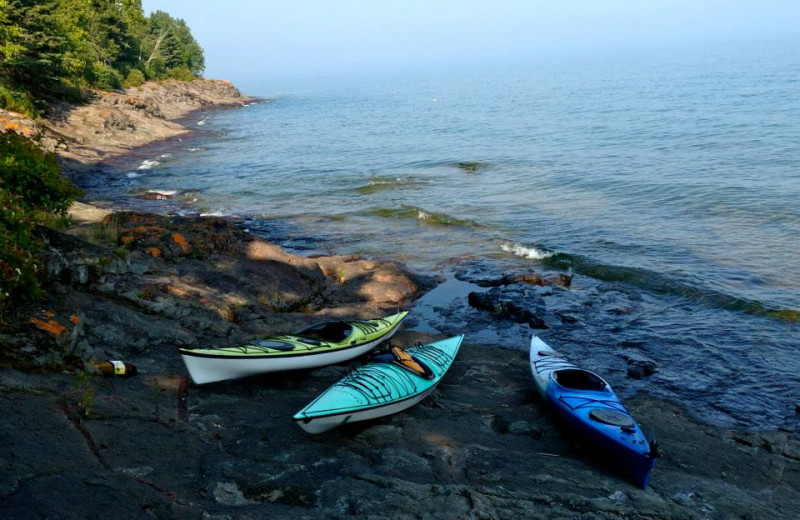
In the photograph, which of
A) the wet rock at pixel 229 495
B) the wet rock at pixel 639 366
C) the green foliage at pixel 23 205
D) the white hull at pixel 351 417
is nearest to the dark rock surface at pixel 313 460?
the wet rock at pixel 229 495

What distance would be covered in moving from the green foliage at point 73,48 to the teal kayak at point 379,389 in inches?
1377

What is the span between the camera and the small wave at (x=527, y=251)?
68.4 feet

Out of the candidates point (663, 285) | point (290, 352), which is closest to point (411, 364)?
point (290, 352)

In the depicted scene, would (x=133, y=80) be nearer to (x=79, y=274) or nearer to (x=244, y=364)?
(x=79, y=274)

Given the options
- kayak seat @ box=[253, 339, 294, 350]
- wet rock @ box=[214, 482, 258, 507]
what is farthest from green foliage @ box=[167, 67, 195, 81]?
wet rock @ box=[214, 482, 258, 507]

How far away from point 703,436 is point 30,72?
44836 millimetres

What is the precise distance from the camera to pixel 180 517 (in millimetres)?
6023

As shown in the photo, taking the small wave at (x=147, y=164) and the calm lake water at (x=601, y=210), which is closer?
the calm lake water at (x=601, y=210)

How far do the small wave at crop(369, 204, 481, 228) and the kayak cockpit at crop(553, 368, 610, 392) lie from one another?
1436 cm

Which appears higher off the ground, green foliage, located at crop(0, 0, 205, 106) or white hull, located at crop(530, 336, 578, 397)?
green foliage, located at crop(0, 0, 205, 106)

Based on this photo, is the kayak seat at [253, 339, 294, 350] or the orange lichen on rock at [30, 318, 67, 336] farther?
the kayak seat at [253, 339, 294, 350]

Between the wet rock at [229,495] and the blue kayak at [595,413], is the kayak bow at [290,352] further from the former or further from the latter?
the blue kayak at [595,413]

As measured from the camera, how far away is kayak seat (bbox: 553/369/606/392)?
10.8 metres

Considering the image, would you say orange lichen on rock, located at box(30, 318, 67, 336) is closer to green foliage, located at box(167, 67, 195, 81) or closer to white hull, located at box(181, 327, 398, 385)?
white hull, located at box(181, 327, 398, 385)
